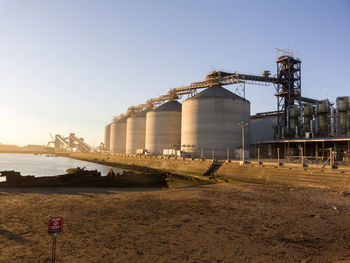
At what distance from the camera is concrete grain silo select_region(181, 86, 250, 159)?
5984 centimetres

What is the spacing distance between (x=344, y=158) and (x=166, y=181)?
32460 mm

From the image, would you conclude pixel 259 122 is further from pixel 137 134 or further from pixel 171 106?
pixel 137 134

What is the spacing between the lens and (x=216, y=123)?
60.6 metres

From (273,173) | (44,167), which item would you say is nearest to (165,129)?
(44,167)

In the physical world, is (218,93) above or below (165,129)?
above

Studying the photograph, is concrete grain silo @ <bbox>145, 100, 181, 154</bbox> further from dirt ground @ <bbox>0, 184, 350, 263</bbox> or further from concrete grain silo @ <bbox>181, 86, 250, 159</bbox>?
dirt ground @ <bbox>0, 184, 350, 263</bbox>

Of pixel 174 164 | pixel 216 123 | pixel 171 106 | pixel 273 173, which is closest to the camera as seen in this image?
pixel 273 173

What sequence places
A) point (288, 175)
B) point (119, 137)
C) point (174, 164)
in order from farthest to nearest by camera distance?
1. point (119, 137)
2. point (174, 164)
3. point (288, 175)

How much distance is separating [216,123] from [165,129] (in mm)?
26899

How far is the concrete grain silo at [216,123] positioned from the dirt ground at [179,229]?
38290 mm

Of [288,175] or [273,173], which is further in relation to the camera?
[273,173]

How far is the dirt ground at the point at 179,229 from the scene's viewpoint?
9.89m

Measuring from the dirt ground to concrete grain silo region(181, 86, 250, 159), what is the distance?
126ft

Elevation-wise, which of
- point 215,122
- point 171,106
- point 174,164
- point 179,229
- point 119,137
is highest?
point 171,106
